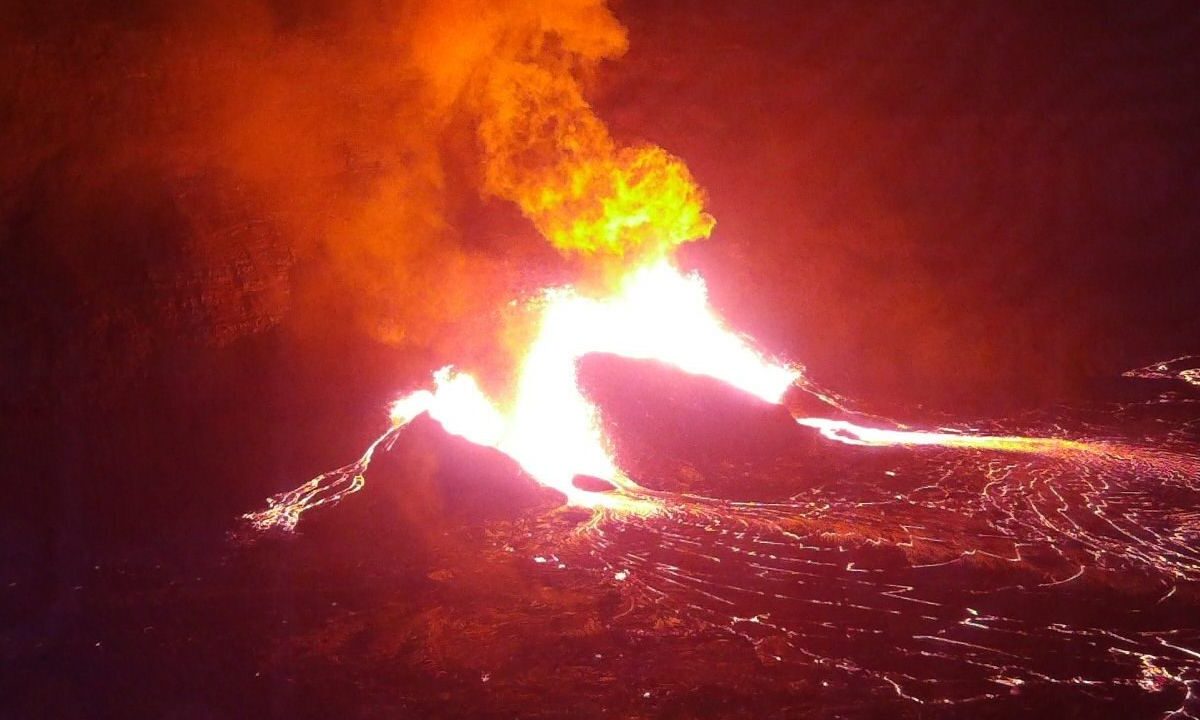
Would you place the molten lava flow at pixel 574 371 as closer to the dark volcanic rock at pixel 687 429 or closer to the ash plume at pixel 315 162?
the dark volcanic rock at pixel 687 429

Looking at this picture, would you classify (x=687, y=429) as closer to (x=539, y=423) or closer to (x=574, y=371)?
(x=574, y=371)

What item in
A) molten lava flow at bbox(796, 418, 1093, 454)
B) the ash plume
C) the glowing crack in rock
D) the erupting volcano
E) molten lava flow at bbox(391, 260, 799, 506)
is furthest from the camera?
the ash plume

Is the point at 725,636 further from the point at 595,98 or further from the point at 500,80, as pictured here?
the point at 595,98

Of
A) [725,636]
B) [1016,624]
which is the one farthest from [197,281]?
[1016,624]

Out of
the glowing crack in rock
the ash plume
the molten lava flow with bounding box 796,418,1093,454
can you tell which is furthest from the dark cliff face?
the molten lava flow with bounding box 796,418,1093,454

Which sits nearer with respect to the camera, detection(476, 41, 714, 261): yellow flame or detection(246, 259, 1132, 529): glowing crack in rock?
detection(246, 259, 1132, 529): glowing crack in rock

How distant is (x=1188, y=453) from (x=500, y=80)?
453 inches

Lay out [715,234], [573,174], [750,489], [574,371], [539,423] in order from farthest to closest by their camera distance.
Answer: [715,234], [573,174], [574,371], [539,423], [750,489]

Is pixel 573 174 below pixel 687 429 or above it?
above

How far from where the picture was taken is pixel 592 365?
41.2ft

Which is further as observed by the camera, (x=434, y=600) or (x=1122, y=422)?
(x=1122, y=422)

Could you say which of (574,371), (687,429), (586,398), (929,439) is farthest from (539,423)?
(929,439)

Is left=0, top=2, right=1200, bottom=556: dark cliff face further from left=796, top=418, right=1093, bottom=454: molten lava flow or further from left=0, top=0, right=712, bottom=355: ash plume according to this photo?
left=796, top=418, right=1093, bottom=454: molten lava flow

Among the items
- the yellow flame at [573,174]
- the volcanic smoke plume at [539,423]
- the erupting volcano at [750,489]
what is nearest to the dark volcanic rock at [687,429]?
the volcanic smoke plume at [539,423]
